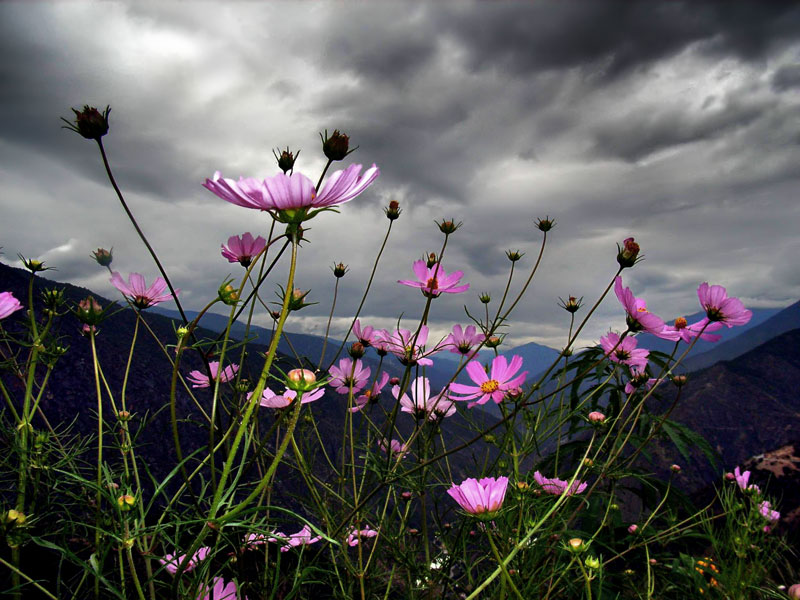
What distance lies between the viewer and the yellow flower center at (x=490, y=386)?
1155 mm

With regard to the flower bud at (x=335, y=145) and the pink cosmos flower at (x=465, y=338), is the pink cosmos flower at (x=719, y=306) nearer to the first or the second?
the pink cosmos flower at (x=465, y=338)

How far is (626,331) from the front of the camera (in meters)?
1.04

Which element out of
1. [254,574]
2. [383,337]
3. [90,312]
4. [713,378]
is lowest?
[254,574]

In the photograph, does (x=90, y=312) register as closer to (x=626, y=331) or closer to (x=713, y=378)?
(x=626, y=331)

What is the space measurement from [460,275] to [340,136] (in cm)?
58

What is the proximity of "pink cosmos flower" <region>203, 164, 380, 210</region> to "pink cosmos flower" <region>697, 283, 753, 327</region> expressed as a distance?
1.24 metres

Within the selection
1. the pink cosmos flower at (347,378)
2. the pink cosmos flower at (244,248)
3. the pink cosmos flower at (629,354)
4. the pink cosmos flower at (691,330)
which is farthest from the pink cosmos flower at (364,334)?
the pink cosmos flower at (691,330)

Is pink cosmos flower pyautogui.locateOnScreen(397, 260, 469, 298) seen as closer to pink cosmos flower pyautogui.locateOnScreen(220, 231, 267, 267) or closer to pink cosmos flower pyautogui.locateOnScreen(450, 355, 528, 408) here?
pink cosmos flower pyautogui.locateOnScreen(450, 355, 528, 408)

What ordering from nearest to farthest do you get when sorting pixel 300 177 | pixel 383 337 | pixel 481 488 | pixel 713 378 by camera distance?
pixel 300 177
pixel 481 488
pixel 383 337
pixel 713 378

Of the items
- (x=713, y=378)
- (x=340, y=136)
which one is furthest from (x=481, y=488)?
(x=713, y=378)

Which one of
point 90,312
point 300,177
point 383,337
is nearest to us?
point 300,177

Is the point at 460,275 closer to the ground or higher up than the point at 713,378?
closer to the ground

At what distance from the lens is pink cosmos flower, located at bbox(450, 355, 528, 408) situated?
1.12 m

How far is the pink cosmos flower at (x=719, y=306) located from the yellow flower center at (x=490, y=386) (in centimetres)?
70
